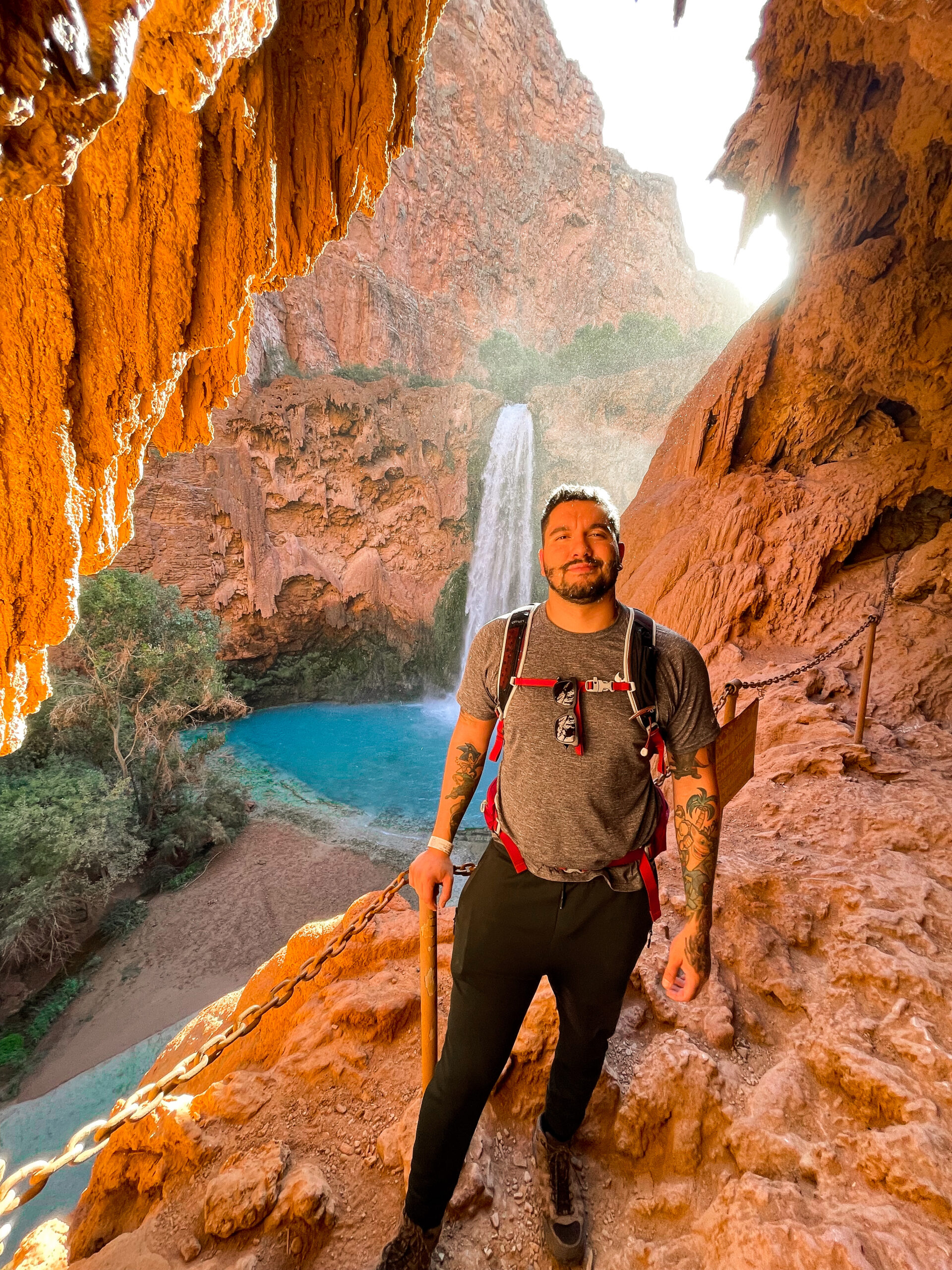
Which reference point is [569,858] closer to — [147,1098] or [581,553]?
[581,553]

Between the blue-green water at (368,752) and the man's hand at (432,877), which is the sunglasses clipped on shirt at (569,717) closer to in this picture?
the man's hand at (432,877)

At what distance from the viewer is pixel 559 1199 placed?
165cm

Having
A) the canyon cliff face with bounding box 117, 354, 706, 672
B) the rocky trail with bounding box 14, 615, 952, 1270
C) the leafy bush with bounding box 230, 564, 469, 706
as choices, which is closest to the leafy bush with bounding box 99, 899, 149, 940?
the rocky trail with bounding box 14, 615, 952, 1270

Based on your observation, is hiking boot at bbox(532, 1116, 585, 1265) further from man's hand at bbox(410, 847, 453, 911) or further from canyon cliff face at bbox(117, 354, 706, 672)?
canyon cliff face at bbox(117, 354, 706, 672)

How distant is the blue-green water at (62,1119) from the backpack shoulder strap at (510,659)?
21.2ft

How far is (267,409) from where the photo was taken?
17.0 metres

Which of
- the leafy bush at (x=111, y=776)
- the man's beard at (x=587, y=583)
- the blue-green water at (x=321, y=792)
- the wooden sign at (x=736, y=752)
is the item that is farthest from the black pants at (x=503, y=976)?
the leafy bush at (x=111, y=776)

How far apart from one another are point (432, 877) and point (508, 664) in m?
0.68

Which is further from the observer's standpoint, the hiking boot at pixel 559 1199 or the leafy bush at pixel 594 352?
the leafy bush at pixel 594 352

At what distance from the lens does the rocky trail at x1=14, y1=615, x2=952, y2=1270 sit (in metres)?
1.50

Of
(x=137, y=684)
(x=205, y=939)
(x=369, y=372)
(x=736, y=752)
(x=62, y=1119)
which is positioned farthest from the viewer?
(x=369, y=372)

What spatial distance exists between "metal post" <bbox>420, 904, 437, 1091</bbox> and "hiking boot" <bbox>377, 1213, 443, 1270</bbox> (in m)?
0.33

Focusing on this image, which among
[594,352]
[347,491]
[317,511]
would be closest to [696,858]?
[317,511]

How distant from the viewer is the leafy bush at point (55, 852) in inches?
279
